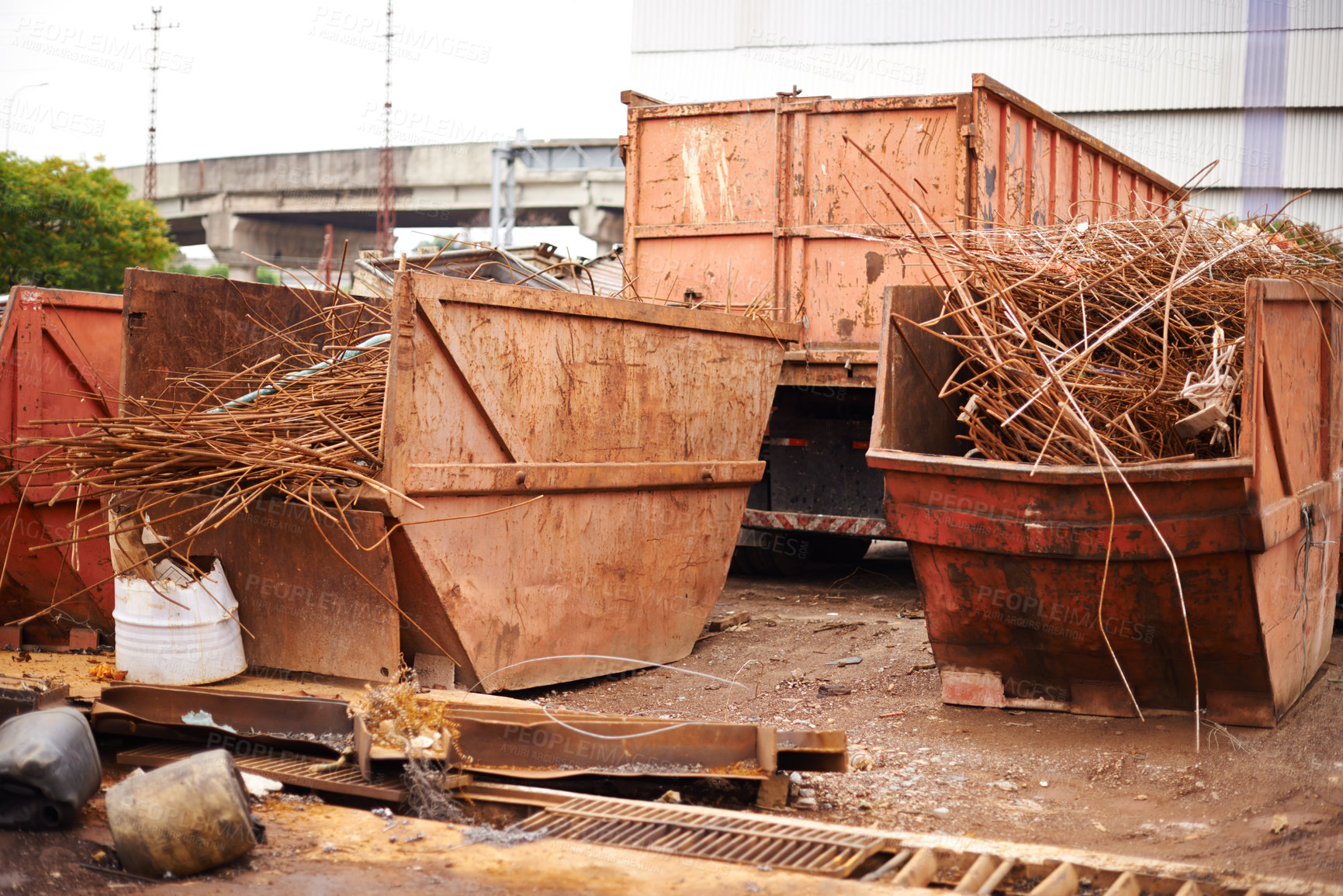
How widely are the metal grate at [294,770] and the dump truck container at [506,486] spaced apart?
70 cm

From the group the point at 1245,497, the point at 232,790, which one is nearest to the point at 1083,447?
the point at 1245,497

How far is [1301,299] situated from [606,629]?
10.4 ft

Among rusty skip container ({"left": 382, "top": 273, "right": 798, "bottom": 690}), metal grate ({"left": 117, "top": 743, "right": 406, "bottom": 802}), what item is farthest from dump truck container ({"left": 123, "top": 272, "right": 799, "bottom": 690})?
metal grate ({"left": 117, "top": 743, "right": 406, "bottom": 802})

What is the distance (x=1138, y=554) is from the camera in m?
3.77

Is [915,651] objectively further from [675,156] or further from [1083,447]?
[675,156]

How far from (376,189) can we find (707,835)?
2953cm

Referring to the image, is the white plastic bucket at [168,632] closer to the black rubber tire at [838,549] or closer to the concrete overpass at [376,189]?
the black rubber tire at [838,549]

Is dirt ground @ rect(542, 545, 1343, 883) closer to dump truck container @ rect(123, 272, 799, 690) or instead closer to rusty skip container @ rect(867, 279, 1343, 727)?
rusty skip container @ rect(867, 279, 1343, 727)

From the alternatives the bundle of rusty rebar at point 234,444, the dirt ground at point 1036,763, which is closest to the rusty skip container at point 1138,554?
the dirt ground at point 1036,763

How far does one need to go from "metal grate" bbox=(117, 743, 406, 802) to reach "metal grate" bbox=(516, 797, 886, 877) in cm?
48

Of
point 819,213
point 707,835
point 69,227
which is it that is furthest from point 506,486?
point 69,227

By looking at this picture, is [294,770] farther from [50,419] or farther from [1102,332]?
[1102,332]

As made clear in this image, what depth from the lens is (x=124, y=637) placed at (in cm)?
434

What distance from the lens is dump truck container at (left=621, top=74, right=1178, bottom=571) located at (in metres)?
6.32
